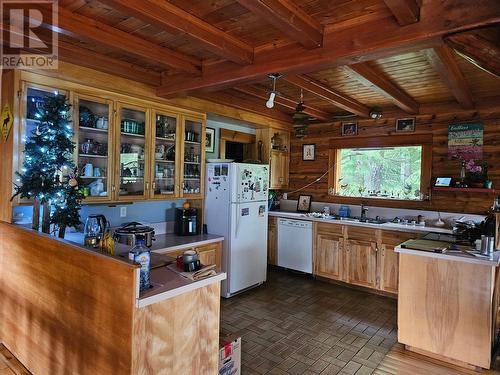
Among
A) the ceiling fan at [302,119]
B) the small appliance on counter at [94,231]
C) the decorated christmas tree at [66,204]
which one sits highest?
the ceiling fan at [302,119]

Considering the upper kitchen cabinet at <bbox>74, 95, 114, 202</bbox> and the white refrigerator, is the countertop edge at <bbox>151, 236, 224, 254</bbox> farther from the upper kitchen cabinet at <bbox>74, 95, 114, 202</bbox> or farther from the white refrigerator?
the upper kitchen cabinet at <bbox>74, 95, 114, 202</bbox>

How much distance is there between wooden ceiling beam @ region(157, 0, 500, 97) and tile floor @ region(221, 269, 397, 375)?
7.29 feet

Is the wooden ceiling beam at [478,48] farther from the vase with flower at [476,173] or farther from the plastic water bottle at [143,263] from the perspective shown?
the vase with flower at [476,173]

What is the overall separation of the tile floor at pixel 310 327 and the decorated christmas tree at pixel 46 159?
5.81 feet

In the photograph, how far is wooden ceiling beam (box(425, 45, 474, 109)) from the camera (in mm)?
2289

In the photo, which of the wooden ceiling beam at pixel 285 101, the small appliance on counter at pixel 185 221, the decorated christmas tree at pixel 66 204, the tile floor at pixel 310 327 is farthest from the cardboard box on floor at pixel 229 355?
the wooden ceiling beam at pixel 285 101

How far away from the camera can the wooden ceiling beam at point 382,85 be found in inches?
108

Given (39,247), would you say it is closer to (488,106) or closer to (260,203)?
(260,203)

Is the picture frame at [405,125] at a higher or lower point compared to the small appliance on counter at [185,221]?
higher

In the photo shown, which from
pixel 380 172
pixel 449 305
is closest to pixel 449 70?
pixel 449 305

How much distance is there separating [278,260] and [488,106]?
3371 mm

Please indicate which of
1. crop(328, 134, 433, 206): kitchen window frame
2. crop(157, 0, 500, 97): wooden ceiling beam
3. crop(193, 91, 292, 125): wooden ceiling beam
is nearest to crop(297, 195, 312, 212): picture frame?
crop(328, 134, 433, 206): kitchen window frame

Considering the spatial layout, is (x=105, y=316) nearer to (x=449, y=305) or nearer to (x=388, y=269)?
(x=449, y=305)

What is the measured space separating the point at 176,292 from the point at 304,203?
384 cm
